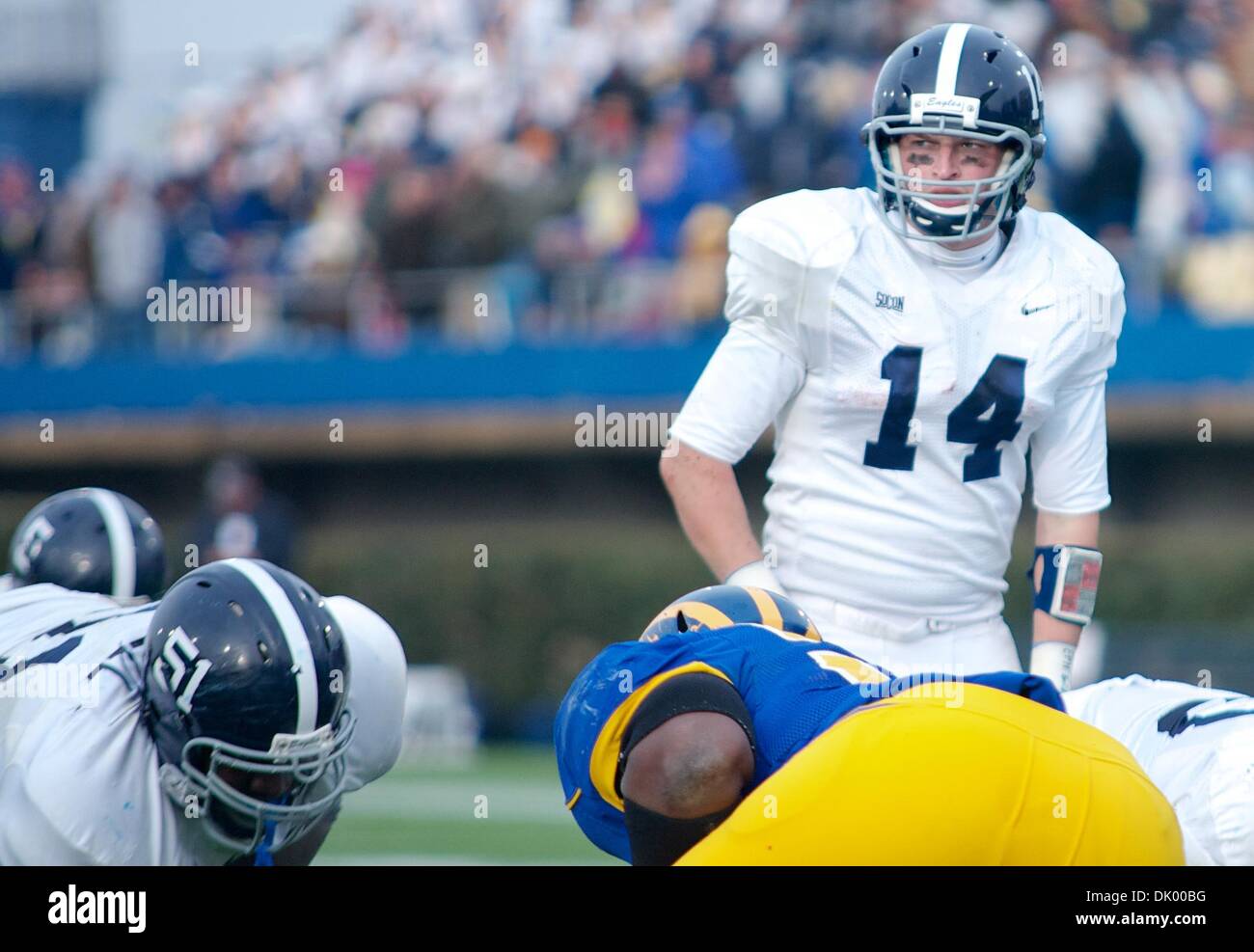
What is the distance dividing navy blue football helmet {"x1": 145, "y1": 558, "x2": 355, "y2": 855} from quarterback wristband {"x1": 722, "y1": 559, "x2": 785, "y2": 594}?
88 cm

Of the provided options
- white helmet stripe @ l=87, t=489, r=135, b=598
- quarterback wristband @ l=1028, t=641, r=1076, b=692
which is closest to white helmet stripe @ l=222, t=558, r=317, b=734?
white helmet stripe @ l=87, t=489, r=135, b=598

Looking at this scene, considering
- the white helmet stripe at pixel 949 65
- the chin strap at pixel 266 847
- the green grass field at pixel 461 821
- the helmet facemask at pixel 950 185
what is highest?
the white helmet stripe at pixel 949 65

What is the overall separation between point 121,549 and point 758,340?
5.27 feet

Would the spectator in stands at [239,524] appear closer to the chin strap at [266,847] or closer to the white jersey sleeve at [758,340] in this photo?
the white jersey sleeve at [758,340]

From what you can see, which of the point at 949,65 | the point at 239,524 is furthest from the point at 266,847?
the point at 239,524

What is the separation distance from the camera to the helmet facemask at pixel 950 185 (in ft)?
12.4

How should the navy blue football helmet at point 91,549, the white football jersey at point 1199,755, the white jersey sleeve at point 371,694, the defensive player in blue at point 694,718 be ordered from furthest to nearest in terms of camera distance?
the navy blue football helmet at point 91,549 → the white jersey sleeve at point 371,694 → the white football jersey at point 1199,755 → the defensive player in blue at point 694,718

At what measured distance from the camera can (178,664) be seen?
319 centimetres

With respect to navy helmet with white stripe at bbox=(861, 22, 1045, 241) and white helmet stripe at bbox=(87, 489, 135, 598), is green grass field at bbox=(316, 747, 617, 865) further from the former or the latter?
navy helmet with white stripe at bbox=(861, 22, 1045, 241)

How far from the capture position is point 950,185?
3783mm

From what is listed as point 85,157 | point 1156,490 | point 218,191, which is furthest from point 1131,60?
point 85,157

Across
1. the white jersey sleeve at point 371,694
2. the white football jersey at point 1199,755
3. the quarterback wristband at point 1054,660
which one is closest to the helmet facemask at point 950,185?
the quarterback wristband at point 1054,660

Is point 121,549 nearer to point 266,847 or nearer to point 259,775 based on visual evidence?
point 266,847
